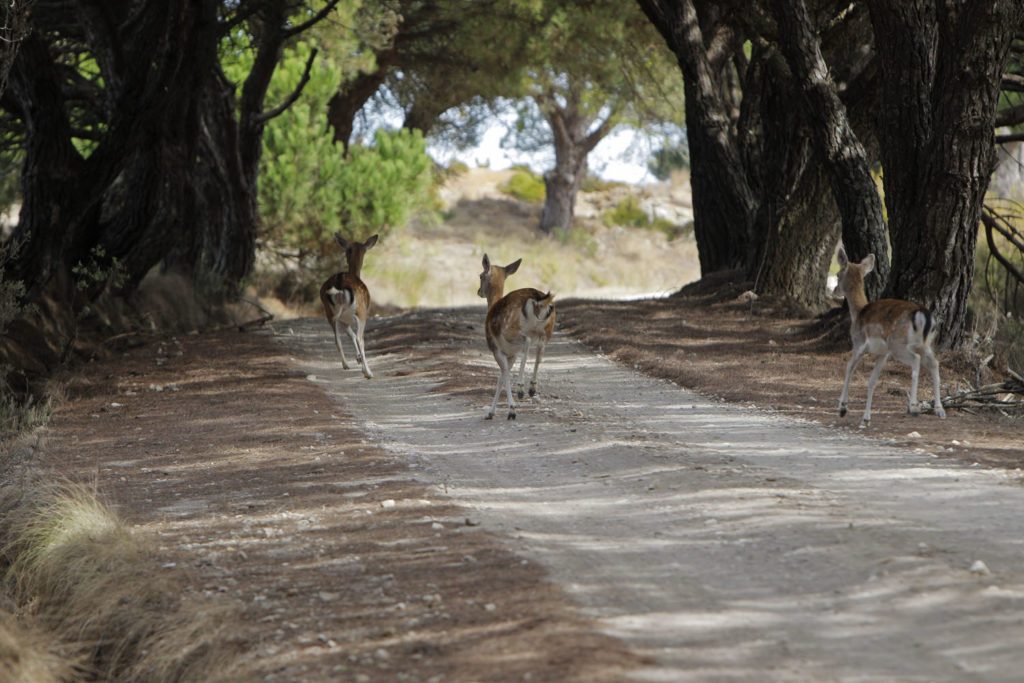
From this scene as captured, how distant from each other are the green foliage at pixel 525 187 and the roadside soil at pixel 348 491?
146 ft

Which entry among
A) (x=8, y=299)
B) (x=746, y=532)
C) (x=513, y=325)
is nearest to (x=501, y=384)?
(x=513, y=325)

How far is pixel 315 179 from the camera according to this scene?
2686cm

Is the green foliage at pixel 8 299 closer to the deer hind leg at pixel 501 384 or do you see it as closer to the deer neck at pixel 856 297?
the deer hind leg at pixel 501 384

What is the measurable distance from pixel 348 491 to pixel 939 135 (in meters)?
8.96

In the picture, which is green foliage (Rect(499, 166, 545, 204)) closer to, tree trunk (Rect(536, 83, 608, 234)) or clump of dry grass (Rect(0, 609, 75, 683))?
tree trunk (Rect(536, 83, 608, 234))

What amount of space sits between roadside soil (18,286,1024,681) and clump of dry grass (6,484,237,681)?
18 cm

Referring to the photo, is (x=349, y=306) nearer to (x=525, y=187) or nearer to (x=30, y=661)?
(x=30, y=661)

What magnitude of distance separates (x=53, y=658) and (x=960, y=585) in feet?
14.9

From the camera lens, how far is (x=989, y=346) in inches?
559

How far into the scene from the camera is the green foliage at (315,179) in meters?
26.1

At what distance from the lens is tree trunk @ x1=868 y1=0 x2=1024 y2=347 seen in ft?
42.4

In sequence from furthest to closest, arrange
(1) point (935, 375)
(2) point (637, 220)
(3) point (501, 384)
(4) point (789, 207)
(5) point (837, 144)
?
1. (2) point (637, 220)
2. (4) point (789, 207)
3. (5) point (837, 144)
4. (3) point (501, 384)
5. (1) point (935, 375)

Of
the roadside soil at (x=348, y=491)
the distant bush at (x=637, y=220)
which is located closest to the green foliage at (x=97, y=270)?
the roadside soil at (x=348, y=491)

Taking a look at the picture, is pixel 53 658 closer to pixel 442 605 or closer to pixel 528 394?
pixel 442 605
